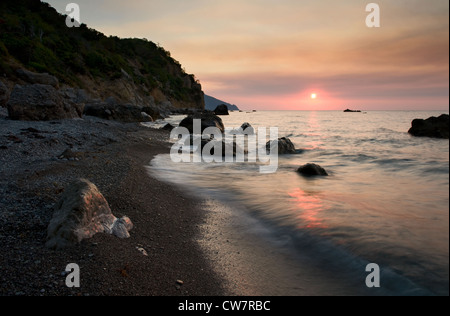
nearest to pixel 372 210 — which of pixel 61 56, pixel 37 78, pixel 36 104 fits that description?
pixel 36 104

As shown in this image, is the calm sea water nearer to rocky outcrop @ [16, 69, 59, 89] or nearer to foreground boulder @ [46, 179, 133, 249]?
foreground boulder @ [46, 179, 133, 249]

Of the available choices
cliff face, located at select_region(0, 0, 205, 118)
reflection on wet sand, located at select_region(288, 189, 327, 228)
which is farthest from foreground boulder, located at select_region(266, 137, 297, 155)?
cliff face, located at select_region(0, 0, 205, 118)

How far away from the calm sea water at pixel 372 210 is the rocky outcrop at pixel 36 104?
26.1 ft

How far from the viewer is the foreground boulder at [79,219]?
3305 millimetres

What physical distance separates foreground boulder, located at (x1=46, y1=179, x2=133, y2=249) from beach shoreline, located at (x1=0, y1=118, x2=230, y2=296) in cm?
11

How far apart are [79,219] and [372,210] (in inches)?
146

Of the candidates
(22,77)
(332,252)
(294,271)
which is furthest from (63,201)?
(22,77)

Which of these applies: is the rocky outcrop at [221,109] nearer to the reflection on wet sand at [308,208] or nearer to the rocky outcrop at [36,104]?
the rocky outcrop at [36,104]

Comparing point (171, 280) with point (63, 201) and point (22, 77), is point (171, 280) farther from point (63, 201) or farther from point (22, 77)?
point (22, 77)

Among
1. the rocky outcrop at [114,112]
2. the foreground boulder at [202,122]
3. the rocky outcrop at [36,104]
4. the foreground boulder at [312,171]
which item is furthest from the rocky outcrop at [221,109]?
the foreground boulder at [312,171]

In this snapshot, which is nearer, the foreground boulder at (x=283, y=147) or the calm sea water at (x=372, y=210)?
the calm sea water at (x=372, y=210)

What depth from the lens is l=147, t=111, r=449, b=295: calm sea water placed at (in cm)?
173

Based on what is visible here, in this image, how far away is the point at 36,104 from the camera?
13.4 m

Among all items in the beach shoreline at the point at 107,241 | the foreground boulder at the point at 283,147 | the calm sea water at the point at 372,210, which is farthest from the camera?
the foreground boulder at the point at 283,147
